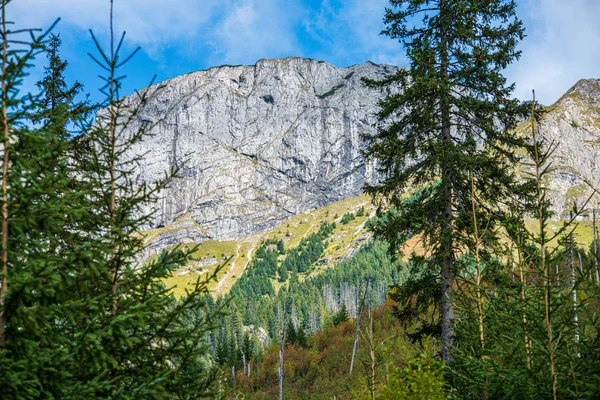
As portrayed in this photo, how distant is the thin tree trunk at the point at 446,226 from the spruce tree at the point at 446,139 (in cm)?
3

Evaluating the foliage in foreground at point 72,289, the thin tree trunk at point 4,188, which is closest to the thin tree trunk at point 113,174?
the foliage in foreground at point 72,289

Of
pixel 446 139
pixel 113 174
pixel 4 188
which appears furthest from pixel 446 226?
pixel 4 188

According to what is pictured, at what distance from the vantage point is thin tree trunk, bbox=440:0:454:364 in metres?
10.5

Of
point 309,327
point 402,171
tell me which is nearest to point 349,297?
point 309,327

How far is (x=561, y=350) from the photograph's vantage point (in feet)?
17.5

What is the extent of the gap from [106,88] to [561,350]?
772 centimetres

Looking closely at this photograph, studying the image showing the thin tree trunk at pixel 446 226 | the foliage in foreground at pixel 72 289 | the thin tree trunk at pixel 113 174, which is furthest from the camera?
the thin tree trunk at pixel 446 226

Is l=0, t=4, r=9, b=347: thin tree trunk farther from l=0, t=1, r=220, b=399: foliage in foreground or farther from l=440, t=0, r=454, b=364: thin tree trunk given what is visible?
l=440, t=0, r=454, b=364: thin tree trunk

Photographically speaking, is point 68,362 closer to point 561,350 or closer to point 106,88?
point 106,88

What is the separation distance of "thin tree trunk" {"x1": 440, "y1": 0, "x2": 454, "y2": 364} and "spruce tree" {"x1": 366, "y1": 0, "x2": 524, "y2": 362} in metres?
0.03

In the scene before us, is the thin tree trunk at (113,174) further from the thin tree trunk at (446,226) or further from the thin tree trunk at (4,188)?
the thin tree trunk at (446,226)

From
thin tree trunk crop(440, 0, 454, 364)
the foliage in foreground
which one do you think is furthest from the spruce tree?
the foliage in foreground

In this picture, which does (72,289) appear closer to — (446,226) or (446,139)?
(446,226)

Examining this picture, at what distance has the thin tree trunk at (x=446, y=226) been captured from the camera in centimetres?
1052
